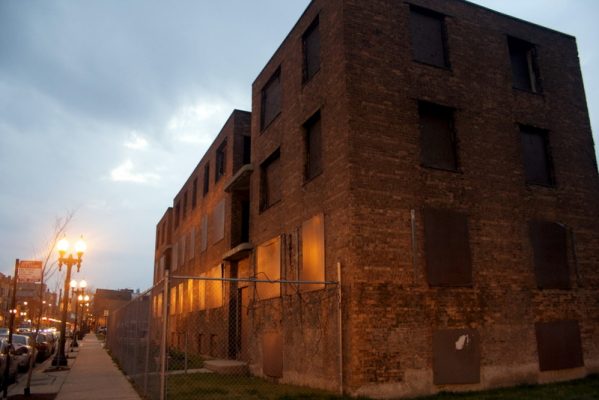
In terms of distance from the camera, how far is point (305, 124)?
14.2 m

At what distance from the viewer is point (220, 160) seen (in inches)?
1016

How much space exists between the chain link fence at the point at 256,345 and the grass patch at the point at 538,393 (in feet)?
8.36

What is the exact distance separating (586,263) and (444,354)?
18.6ft

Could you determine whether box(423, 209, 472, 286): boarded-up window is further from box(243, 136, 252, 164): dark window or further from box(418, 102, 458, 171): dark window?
box(243, 136, 252, 164): dark window

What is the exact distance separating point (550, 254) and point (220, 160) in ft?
54.3

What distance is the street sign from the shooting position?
1155cm

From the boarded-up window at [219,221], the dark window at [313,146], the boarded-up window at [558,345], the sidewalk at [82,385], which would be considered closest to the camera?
the sidewalk at [82,385]

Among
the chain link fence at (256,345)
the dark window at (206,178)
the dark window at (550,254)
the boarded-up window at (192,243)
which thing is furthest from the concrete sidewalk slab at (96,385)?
the dark window at (206,178)

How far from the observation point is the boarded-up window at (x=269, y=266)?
14783mm

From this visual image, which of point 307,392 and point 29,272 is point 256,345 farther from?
point 29,272

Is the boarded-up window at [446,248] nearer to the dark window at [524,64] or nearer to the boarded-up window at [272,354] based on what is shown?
the boarded-up window at [272,354]

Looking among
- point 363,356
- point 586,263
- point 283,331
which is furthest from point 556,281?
point 283,331

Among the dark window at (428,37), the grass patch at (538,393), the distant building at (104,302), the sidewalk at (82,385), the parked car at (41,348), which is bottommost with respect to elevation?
the sidewalk at (82,385)

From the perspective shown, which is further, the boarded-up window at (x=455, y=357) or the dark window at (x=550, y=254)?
the dark window at (x=550, y=254)
